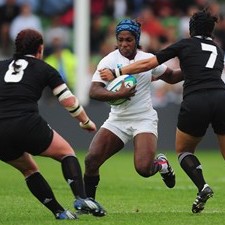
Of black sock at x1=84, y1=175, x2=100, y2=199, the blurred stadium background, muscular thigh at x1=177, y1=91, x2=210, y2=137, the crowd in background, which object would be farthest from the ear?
the crowd in background

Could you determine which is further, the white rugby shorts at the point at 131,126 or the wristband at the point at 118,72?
the white rugby shorts at the point at 131,126

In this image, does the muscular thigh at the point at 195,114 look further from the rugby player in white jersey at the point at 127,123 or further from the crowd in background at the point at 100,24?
the crowd in background at the point at 100,24

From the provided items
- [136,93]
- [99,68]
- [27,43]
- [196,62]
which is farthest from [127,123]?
[27,43]

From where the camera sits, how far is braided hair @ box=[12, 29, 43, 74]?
33.1 feet

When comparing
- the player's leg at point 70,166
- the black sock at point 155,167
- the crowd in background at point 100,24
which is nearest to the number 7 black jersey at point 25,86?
the player's leg at point 70,166

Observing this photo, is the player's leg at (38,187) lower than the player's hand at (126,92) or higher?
lower

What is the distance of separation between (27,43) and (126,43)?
61.2 inches

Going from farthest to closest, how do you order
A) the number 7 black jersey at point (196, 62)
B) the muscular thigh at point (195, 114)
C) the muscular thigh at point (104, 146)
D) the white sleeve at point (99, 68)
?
the muscular thigh at point (104, 146)
the white sleeve at point (99, 68)
the number 7 black jersey at point (196, 62)
the muscular thigh at point (195, 114)

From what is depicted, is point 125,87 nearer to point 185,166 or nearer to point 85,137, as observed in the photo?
point 185,166

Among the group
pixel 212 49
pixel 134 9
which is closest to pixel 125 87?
pixel 212 49

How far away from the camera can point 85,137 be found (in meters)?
21.8

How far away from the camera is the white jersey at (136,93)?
11.3 m

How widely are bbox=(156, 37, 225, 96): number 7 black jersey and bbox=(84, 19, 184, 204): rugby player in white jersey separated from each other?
0.48m

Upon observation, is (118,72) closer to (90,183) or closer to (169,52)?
(169,52)
